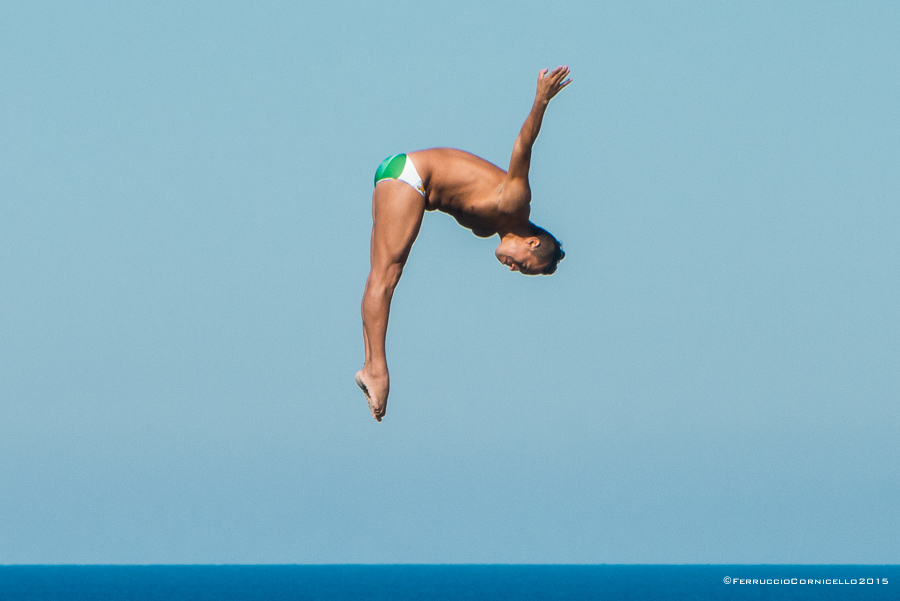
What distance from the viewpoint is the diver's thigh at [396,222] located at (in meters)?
13.9

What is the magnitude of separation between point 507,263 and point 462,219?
79 centimetres

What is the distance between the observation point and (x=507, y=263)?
14094 mm

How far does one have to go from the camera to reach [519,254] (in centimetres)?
1399

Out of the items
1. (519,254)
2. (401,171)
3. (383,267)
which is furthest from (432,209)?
(519,254)

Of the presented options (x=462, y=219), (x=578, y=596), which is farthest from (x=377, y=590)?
(x=462, y=219)

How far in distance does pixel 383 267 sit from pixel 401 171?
41.4 inches

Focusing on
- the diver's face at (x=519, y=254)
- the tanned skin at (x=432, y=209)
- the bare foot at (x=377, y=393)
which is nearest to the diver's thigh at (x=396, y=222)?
the tanned skin at (x=432, y=209)

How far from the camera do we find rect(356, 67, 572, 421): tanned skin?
13.8 meters

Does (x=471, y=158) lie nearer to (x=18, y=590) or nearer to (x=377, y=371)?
(x=377, y=371)

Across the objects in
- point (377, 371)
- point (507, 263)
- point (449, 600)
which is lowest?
point (377, 371)

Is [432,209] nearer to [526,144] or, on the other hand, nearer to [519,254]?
[519,254]

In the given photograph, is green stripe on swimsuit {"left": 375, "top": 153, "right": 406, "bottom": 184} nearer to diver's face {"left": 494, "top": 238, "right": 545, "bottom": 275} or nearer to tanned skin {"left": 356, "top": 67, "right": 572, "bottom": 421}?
tanned skin {"left": 356, "top": 67, "right": 572, "bottom": 421}

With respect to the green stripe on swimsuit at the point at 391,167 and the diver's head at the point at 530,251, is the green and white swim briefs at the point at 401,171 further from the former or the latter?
the diver's head at the point at 530,251

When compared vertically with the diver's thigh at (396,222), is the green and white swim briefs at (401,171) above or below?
above
